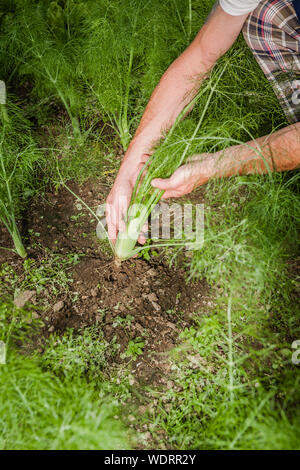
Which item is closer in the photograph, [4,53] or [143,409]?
[143,409]

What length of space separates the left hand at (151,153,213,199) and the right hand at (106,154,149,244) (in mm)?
188

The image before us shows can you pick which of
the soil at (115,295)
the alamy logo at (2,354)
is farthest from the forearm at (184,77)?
the alamy logo at (2,354)

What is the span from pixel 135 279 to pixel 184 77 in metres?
0.93

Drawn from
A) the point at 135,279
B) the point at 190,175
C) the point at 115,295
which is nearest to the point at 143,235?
the point at 135,279

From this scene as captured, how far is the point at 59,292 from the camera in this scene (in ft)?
4.79

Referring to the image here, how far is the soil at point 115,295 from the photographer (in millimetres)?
1357

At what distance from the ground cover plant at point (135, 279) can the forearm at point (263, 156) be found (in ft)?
0.19

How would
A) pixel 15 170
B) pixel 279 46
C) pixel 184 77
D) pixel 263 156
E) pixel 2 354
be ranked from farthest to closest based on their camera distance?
1. pixel 15 170
2. pixel 279 46
3. pixel 184 77
4. pixel 263 156
5. pixel 2 354

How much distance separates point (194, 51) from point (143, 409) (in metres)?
1.46

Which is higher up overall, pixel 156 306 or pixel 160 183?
pixel 160 183

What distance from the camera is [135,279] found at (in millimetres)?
1507

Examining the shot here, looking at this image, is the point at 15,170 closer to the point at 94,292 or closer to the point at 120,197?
the point at 120,197
